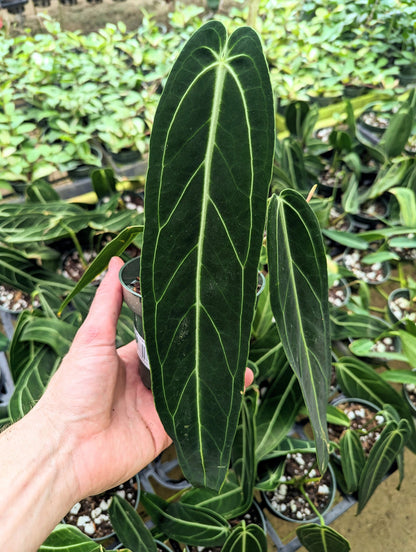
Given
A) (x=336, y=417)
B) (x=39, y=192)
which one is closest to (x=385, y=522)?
(x=336, y=417)

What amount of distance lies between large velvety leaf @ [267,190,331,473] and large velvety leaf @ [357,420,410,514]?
377 mm

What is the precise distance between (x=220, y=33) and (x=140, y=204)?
3.46ft

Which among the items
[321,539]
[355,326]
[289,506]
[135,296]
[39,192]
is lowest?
[289,506]

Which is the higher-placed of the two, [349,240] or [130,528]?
[349,240]

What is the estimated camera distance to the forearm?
22.8 inches

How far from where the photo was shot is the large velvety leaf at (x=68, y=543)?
71 centimetres

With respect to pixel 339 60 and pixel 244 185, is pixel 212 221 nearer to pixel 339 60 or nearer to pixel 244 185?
pixel 244 185

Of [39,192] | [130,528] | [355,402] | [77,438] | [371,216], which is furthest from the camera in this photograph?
[371,216]

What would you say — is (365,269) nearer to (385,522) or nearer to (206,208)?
(385,522)

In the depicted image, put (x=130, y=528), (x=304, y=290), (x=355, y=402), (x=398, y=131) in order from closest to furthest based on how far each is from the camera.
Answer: (x=304, y=290) < (x=130, y=528) < (x=355, y=402) < (x=398, y=131)

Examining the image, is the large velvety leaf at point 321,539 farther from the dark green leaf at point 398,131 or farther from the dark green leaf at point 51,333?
the dark green leaf at point 398,131

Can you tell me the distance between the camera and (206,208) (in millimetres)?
406

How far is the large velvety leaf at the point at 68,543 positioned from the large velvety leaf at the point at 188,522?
0.13 m

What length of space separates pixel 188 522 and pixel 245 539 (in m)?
0.11
